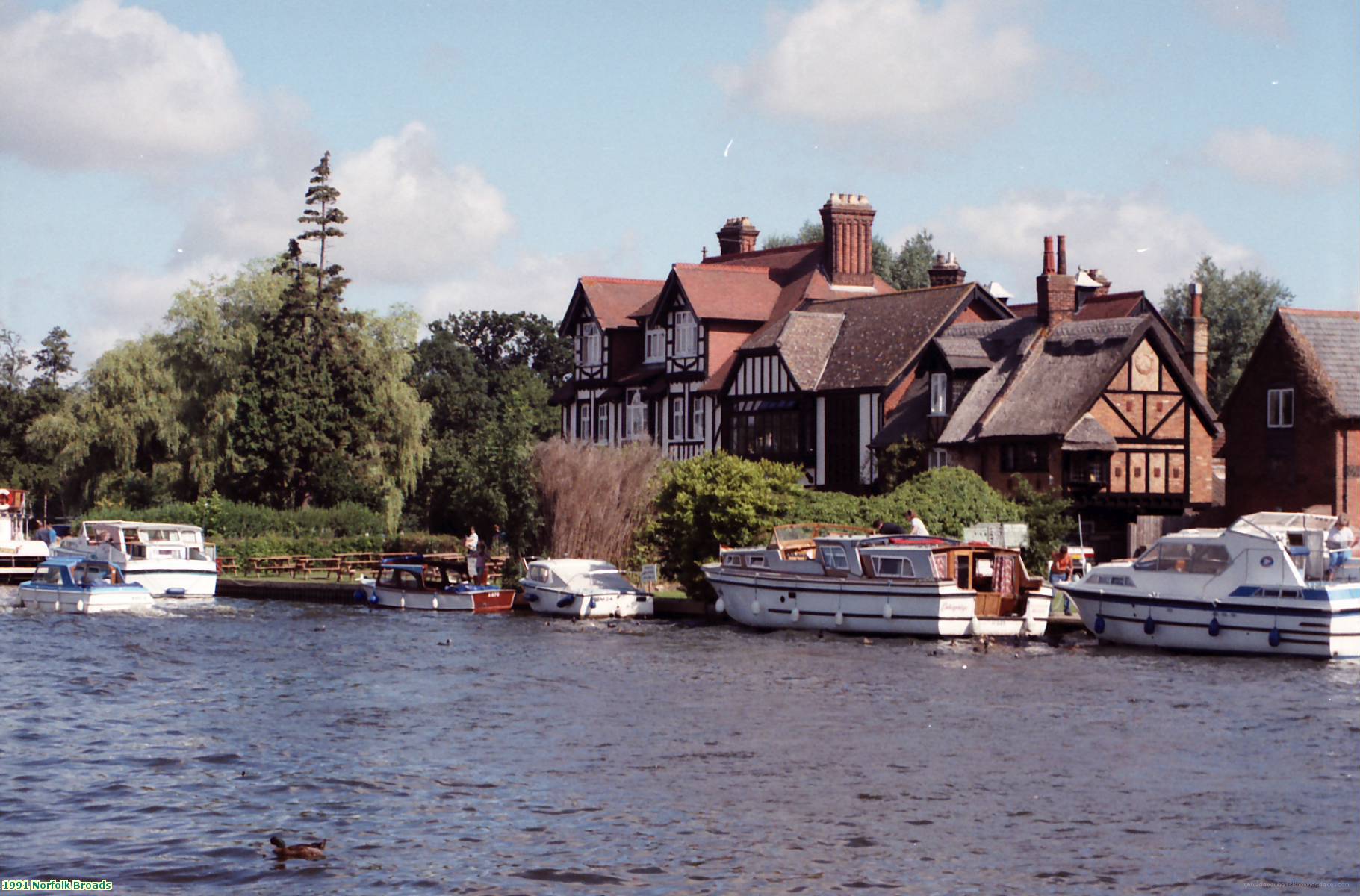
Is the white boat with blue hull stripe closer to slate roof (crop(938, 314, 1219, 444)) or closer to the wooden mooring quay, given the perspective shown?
slate roof (crop(938, 314, 1219, 444))

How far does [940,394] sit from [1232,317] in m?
34.6

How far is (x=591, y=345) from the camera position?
8412 cm

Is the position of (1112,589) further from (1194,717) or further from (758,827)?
(758,827)

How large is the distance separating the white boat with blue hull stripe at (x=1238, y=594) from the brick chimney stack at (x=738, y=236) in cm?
4812

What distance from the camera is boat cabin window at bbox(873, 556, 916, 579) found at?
48188 millimetres

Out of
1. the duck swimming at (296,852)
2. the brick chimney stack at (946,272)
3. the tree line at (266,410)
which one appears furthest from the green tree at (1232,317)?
the duck swimming at (296,852)

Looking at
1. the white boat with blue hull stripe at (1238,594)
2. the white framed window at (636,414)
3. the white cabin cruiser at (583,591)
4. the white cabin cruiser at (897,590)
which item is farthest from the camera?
the white framed window at (636,414)

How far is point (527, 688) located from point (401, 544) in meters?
38.9

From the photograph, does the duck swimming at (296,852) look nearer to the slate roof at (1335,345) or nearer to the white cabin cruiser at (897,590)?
the white cabin cruiser at (897,590)

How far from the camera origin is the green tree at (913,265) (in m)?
120

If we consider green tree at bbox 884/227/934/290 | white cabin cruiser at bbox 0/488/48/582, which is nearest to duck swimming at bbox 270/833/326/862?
white cabin cruiser at bbox 0/488/48/582

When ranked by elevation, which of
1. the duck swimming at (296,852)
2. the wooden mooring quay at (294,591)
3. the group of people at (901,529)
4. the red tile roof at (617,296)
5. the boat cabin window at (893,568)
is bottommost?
the duck swimming at (296,852)

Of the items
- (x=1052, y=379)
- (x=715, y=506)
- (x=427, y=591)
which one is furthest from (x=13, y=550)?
(x=1052, y=379)

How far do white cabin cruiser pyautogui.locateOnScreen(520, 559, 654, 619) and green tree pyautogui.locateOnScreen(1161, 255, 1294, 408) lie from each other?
4460 cm
